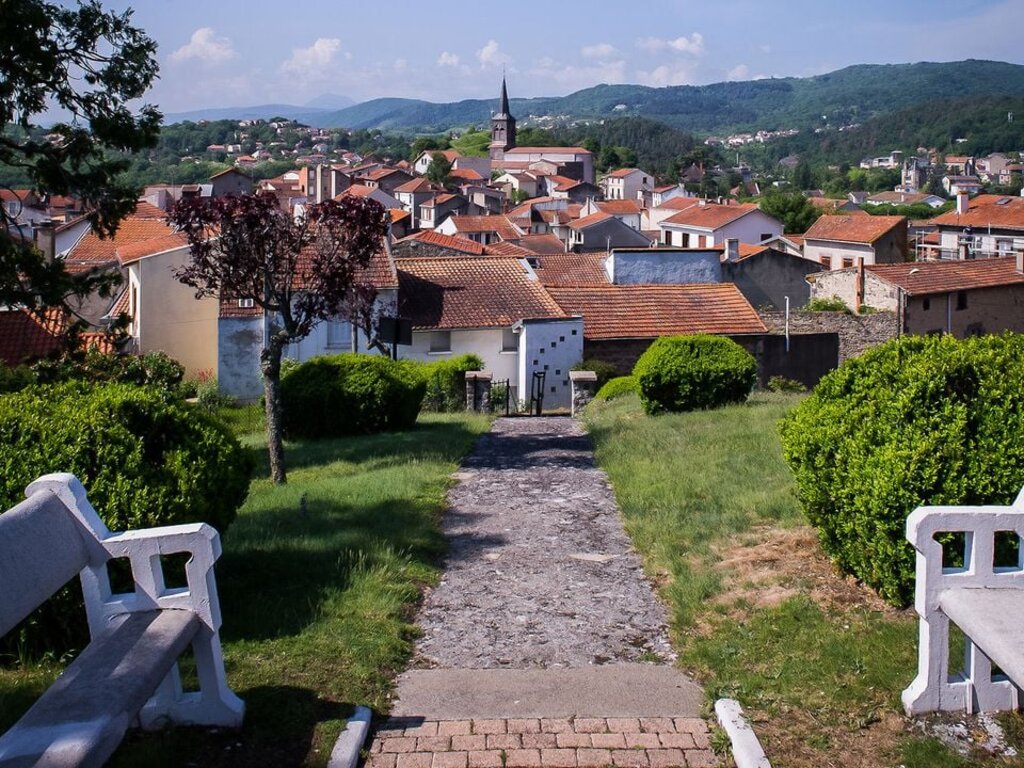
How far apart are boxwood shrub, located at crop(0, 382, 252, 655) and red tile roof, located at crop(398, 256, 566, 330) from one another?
73.9 feet

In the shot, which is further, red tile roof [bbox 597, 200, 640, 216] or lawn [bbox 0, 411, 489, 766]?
red tile roof [bbox 597, 200, 640, 216]

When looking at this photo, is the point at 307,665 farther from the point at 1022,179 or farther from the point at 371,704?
the point at 1022,179

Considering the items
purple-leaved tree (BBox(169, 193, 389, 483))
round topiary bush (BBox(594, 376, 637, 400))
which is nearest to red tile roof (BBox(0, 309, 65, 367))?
round topiary bush (BBox(594, 376, 637, 400))

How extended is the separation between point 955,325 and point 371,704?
38530 mm

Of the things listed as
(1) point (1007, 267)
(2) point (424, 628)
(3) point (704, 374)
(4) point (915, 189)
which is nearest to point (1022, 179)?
(4) point (915, 189)

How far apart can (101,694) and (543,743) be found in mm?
1729

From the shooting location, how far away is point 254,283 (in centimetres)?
1246

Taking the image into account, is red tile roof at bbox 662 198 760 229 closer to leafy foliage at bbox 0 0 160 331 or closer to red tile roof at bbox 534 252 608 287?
→ red tile roof at bbox 534 252 608 287

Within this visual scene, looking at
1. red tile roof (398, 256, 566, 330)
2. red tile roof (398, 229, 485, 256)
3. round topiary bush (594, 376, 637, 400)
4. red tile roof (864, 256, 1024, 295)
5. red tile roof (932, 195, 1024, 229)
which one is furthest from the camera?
red tile roof (932, 195, 1024, 229)

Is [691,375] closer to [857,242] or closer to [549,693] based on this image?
[549,693]

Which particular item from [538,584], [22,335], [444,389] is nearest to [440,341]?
[444,389]

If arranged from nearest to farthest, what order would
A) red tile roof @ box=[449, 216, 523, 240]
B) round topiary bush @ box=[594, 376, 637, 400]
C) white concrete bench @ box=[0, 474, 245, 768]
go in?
1. white concrete bench @ box=[0, 474, 245, 768]
2. round topiary bush @ box=[594, 376, 637, 400]
3. red tile roof @ box=[449, 216, 523, 240]

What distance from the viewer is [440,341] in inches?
1183

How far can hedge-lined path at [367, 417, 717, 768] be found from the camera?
14.8ft
